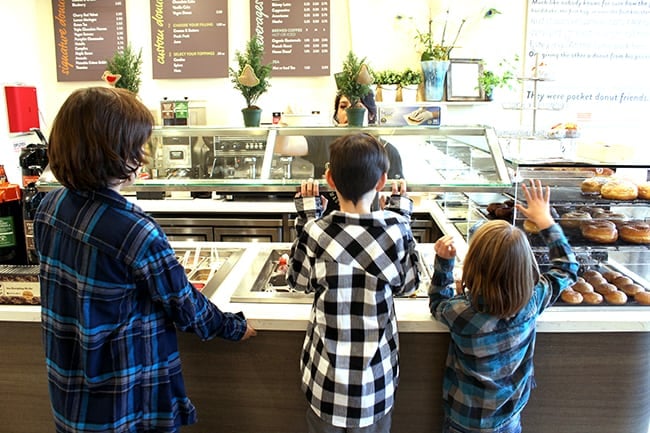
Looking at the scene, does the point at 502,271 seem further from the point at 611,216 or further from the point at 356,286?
the point at 611,216

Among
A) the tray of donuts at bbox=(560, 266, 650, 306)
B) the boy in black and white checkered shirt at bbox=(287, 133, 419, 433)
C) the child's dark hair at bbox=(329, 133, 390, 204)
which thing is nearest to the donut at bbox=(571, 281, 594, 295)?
the tray of donuts at bbox=(560, 266, 650, 306)

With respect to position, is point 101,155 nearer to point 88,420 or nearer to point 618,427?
point 88,420

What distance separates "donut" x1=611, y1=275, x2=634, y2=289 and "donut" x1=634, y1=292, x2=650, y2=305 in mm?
61

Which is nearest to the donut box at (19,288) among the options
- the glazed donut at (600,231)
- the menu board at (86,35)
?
the glazed donut at (600,231)

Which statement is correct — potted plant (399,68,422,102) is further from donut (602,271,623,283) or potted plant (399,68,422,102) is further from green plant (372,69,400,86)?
donut (602,271,623,283)

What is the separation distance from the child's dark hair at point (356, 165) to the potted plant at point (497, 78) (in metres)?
3.28

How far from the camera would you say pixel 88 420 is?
1326 millimetres

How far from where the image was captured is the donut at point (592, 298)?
1772mm

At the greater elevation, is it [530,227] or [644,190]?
[644,190]

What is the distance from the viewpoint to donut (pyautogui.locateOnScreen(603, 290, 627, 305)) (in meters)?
1.77

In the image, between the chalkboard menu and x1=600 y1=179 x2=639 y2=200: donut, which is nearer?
x1=600 y1=179 x2=639 y2=200: donut

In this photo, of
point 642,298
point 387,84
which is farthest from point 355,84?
point 387,84

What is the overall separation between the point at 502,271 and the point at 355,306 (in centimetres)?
39

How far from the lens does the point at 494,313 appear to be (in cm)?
143
